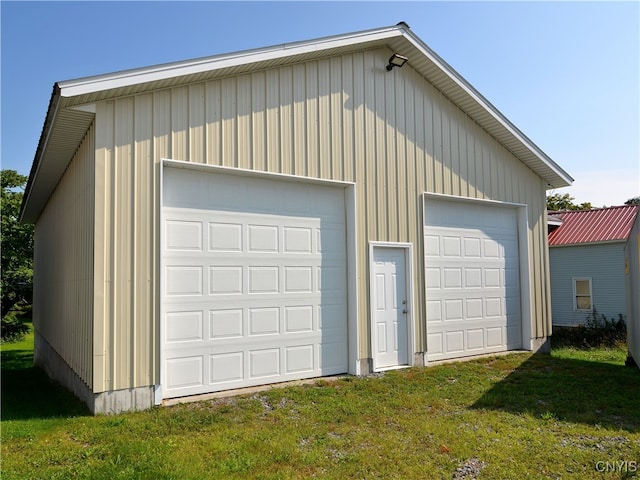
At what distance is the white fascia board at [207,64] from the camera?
576 cm

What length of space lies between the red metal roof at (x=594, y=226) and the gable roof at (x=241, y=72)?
286 inches

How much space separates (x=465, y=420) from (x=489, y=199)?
223 inches

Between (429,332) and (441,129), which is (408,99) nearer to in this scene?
(441,129)

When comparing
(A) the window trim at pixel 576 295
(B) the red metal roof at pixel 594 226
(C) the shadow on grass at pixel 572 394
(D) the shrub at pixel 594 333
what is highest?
(B) the red metal roof at pixel 594 226

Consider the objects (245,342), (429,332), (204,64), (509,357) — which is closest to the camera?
(204,64)

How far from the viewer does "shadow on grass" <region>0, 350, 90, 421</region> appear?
19.9ft

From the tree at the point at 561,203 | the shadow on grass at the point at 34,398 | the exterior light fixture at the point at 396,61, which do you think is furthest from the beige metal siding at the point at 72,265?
the tree at the point at 561,203

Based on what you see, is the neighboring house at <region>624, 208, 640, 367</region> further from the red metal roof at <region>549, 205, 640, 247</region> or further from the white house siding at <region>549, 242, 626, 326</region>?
the red metal roof at <region>549, 205, 640, 247</region>

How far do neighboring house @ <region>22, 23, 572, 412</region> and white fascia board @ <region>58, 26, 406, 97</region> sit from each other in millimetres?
25

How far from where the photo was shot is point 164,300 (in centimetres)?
646

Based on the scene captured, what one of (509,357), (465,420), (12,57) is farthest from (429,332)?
(12,57)

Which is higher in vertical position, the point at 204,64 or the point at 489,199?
the point at 204,64

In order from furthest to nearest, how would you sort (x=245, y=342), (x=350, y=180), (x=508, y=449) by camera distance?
(x=350, y=180) → (x=245, y=342) → (x=508, y=449)

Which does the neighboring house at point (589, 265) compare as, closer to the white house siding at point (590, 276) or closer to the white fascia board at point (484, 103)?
the white house siding at point (590, 276)
